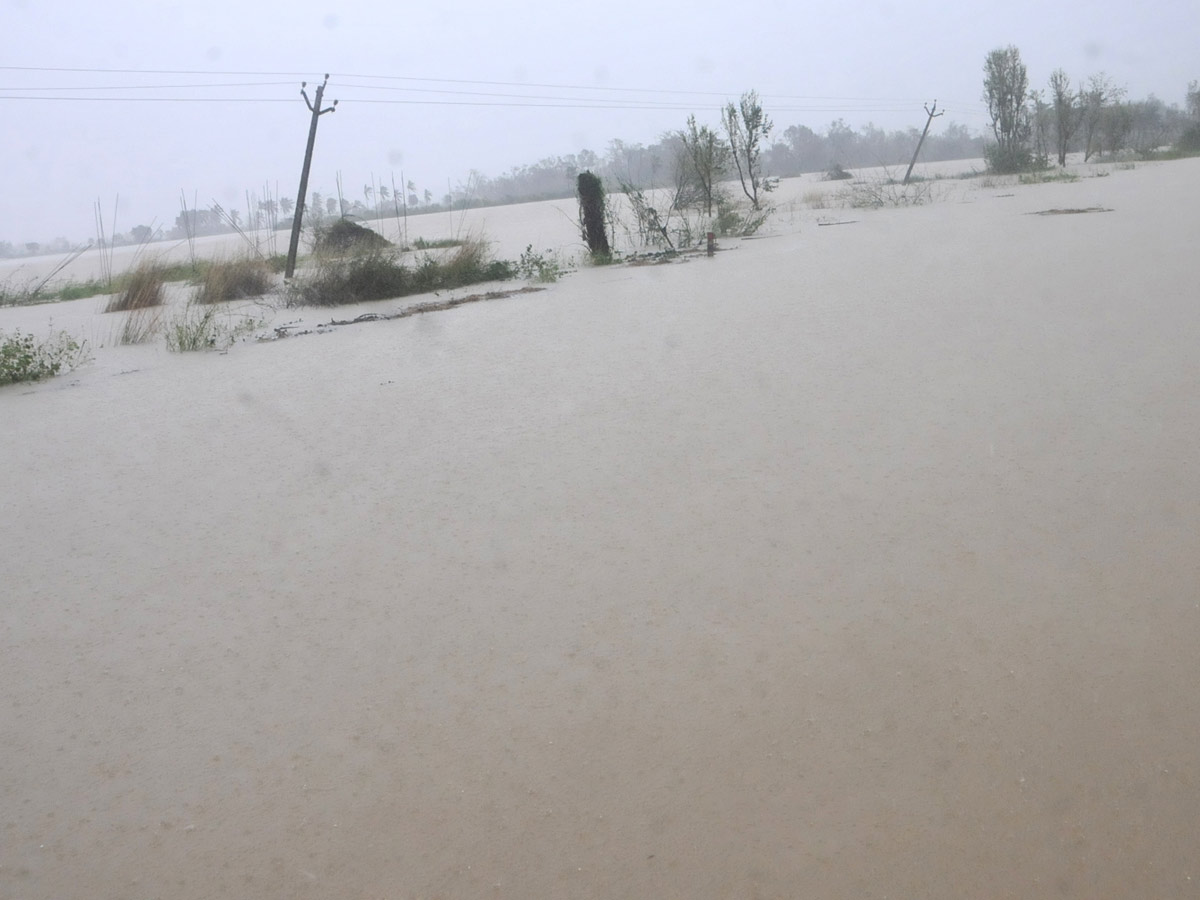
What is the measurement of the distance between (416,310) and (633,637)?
17.2 feet

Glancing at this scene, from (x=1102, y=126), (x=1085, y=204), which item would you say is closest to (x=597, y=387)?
(x=1085, y=204)

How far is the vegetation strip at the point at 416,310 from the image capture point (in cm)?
628

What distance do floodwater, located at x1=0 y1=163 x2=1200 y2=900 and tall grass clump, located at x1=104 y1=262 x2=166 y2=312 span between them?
4548 mm

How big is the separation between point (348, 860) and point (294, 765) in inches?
10.4

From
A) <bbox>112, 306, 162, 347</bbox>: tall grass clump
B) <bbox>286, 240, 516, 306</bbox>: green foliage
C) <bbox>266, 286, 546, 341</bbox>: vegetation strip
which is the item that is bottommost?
<bbox>266, 286, 546, 341</bbox>: vegetation strip

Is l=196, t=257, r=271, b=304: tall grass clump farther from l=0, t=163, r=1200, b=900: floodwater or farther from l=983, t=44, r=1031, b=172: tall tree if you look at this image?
l=983, t=44, r=1031, b=172: tall tree

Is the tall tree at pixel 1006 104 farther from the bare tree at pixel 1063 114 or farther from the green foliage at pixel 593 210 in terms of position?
the green foliage at pixel 593 210

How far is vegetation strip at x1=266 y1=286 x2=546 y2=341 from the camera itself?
6277 millimetres

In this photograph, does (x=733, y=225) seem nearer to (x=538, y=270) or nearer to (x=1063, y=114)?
(x=538, y=270)

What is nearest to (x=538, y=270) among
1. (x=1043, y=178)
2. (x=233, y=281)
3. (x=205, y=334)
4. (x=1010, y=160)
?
(x=233, y=281)

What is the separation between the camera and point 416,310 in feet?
22.2

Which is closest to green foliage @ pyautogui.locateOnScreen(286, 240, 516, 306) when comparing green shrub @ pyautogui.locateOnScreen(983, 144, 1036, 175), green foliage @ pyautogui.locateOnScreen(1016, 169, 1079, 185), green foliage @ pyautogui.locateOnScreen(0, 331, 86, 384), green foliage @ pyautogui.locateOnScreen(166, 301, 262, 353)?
green foliage @ pyautogui.locateOnScreen(166, 301, 262, 353)

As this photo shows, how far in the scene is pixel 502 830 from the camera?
1414mm

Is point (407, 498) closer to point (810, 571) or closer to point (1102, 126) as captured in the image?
point (810, 571)
